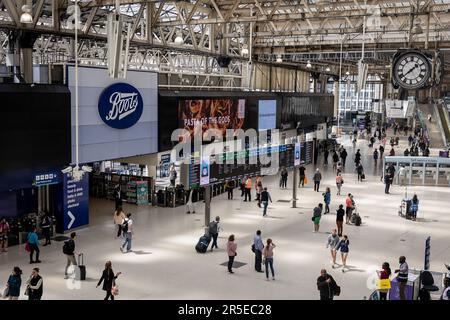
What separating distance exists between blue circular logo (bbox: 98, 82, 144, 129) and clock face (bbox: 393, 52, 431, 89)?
32.6 ft

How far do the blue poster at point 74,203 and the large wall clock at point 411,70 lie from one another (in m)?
10.6

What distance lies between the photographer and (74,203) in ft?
61.0

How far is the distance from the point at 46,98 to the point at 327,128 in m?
29.6

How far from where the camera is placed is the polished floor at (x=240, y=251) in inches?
512

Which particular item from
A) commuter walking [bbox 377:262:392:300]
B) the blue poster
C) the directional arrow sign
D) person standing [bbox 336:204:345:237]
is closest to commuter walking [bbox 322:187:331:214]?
person standing [bbox 336:204:345:237]

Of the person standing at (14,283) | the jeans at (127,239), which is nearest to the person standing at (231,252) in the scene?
the jeans at (127,239)

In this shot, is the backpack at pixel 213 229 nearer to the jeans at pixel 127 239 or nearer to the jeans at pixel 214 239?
the jeans at pixel 214 239

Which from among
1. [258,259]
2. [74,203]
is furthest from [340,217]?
[74,203]

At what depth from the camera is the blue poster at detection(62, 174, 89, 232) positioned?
18.2 meters

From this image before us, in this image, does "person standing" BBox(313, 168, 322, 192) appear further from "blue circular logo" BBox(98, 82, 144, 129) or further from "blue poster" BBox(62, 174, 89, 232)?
"blue poster" BBox(62, 174, 89, 232)

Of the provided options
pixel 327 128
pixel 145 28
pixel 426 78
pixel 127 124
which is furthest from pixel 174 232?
pixel 327 128

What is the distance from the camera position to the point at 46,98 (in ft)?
55.1

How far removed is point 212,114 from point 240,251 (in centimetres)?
945
